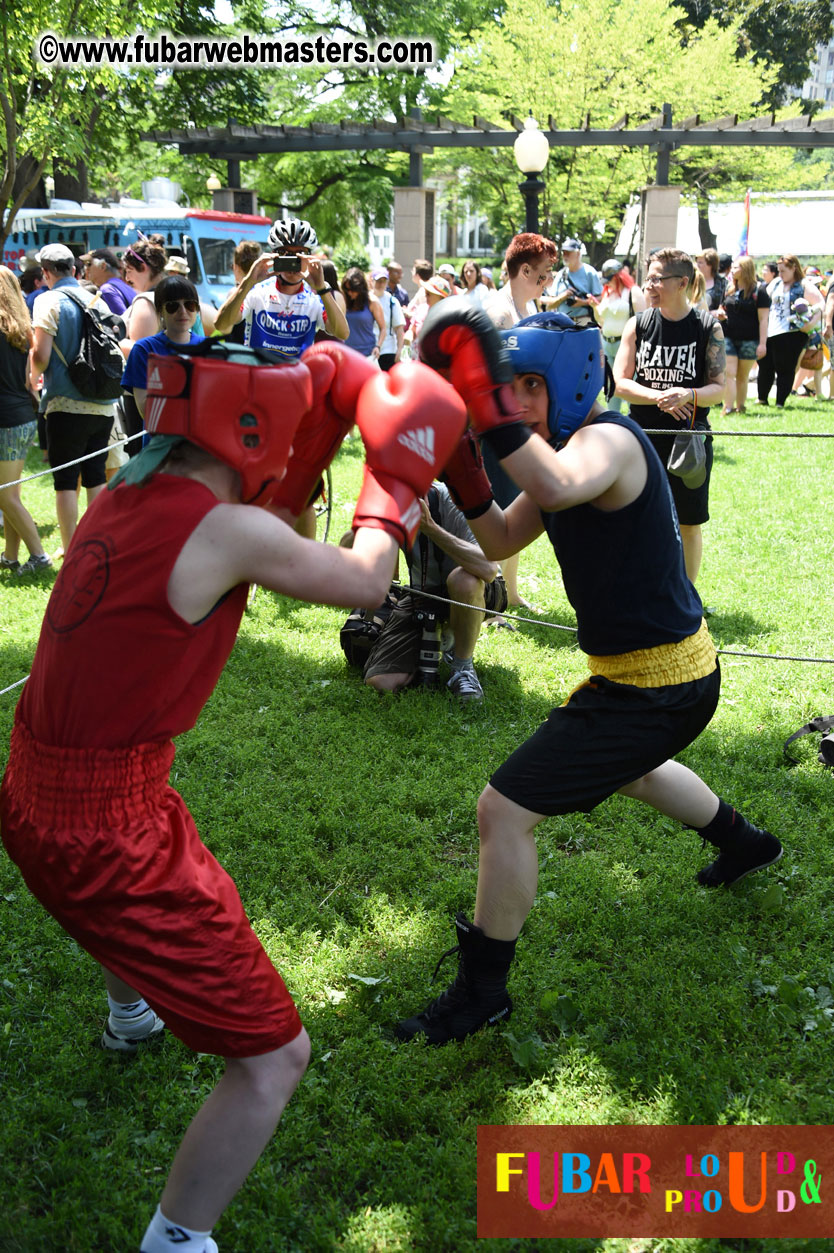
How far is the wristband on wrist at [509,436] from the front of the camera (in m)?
2.32

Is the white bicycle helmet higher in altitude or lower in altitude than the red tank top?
higher

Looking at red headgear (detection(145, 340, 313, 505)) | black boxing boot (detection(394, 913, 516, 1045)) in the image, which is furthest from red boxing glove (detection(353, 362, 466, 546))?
black boxing boot (detection(394, 913, 516, 1045))

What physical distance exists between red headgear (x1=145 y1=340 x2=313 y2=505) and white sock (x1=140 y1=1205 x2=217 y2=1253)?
4.65 ft

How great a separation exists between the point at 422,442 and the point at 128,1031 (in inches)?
72.5

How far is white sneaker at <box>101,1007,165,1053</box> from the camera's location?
276cm

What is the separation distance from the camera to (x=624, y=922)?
3.37 metres

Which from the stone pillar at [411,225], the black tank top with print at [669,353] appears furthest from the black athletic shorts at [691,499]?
the stone pillar at [411,225]

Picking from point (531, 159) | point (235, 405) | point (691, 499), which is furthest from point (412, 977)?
point (531, 159)

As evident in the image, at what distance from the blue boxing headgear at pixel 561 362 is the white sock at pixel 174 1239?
194cm

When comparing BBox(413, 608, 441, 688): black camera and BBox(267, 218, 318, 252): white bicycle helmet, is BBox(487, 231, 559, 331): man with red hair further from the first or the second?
BBox(413, 608, 441, 688): black camera

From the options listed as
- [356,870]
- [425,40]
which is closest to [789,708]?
[356,870]

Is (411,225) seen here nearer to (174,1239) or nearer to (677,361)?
(677,361)

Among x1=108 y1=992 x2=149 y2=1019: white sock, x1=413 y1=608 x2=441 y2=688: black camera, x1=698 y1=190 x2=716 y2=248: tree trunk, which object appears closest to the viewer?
x1=108 y1=992 x2=149 y2=1019: white sock

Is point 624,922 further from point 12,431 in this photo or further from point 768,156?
point 768,156
